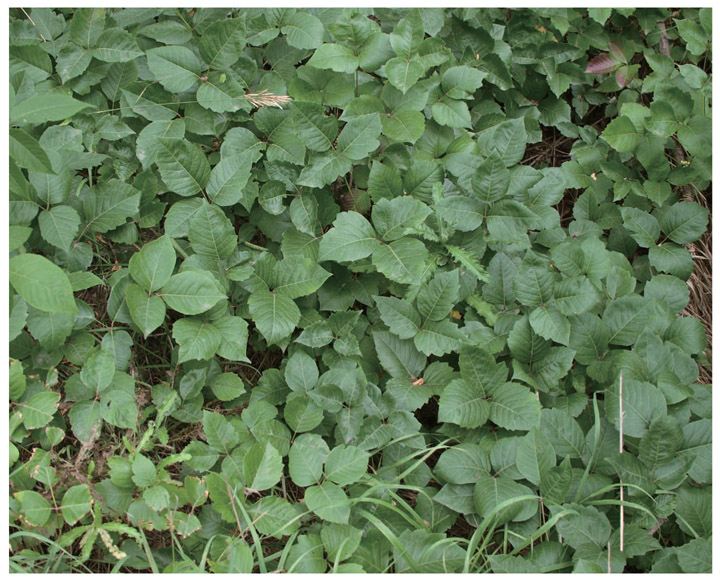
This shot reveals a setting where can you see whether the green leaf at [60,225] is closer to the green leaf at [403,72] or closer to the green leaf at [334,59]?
the green leaf at [334,59]

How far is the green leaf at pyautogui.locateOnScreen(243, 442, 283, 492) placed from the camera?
1604 millimetres

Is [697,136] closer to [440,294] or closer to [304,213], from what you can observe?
[440,294]

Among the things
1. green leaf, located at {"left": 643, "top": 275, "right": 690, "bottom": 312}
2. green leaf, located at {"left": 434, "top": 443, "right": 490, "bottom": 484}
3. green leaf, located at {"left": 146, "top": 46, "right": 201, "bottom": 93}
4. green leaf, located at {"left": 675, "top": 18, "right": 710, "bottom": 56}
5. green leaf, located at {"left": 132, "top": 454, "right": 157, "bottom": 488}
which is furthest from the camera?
green leaf, located at {"left": 675, "top": 18, "right": 710, "bottom": 56}

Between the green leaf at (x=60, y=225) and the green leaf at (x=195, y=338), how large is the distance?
0.40 m

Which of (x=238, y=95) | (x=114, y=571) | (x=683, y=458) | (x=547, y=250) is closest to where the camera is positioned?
(x=114, y=571)

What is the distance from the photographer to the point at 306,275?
1.79m

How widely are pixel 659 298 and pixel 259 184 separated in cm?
137

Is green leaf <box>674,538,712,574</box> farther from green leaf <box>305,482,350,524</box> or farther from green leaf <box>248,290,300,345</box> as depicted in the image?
green leaf <box>248,290,300,345</box>

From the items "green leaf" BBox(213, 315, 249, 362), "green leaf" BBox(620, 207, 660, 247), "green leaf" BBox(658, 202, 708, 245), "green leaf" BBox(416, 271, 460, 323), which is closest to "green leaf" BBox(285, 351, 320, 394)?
"green leaf" BBox(213, 315, 249, 362)

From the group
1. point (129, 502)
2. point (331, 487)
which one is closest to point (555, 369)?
point (331, 487)

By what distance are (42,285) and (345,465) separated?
886 mm

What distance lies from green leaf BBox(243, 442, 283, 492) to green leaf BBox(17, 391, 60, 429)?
1.80 feet

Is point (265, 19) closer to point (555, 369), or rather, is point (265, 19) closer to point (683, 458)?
point (555, 369)

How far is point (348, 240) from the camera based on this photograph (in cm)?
178
